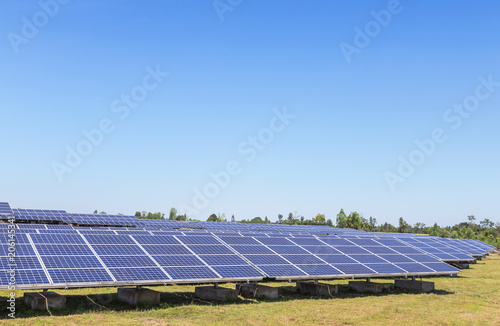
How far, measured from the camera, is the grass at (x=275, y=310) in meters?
17.7

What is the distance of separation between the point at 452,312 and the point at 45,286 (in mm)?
18648

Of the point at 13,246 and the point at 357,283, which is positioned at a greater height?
the point at 13,246

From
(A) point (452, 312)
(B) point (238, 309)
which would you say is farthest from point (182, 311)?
(A) point (452, 312)

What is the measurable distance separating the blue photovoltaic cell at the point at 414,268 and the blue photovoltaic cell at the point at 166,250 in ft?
46.0

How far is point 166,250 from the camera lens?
22.8 metres

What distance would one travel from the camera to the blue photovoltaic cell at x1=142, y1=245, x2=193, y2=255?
22.3m

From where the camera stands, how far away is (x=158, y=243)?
933 inches

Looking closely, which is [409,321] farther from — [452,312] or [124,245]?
[124,245]

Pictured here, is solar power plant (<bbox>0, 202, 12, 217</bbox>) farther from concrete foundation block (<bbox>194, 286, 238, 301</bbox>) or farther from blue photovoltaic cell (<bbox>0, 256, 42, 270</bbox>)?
concrete foundation block (<bbox>194, 286, 238, 301</bbox>)

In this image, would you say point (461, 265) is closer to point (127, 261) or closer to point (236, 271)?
point (236, 271)

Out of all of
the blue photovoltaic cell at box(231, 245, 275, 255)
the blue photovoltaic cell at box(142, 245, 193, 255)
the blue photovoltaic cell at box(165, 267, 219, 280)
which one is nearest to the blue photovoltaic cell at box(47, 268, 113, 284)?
the blue photovoltaic cell at box(165, 267, 219, 280)

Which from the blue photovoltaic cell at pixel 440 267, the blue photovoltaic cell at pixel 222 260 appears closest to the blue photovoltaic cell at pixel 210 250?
the blue photovoltaic cell at pixel 222 260

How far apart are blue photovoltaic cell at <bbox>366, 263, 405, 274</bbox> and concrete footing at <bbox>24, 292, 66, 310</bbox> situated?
56.4 ft

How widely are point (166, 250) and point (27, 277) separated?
746 cm
